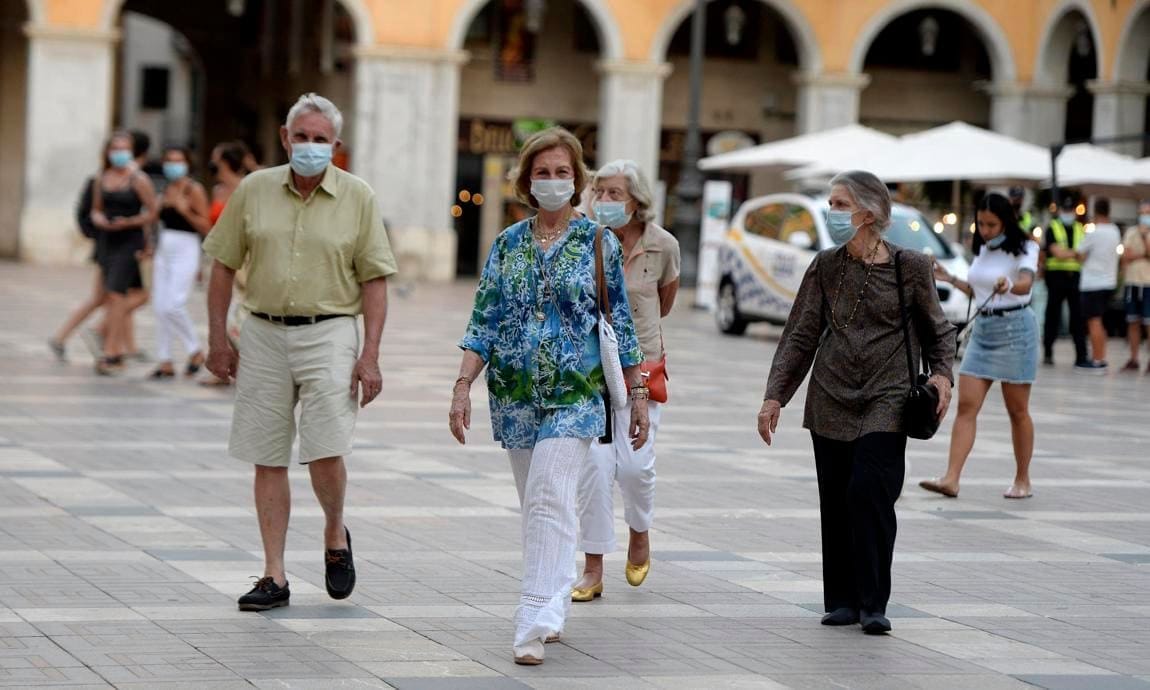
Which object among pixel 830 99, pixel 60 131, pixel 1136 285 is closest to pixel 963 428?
pixel 1136 285

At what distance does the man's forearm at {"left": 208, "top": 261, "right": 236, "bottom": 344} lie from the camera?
7.62 meters

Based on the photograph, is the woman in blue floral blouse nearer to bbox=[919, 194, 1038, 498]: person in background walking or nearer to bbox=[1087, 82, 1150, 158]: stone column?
bbox=[919, 194, 1038, 498]: person in background walking

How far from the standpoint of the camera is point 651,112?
38.7 m

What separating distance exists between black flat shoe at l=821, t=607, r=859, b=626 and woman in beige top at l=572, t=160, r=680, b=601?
866 mm

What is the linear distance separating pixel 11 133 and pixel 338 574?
33.3 metres

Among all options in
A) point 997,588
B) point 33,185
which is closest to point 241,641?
point 997,588

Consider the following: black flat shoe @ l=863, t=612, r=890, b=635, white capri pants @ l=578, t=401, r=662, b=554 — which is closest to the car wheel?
white capri pants @ l=578, t=401, r=662, b=554

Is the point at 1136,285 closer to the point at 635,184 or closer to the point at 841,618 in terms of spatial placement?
the point at 635,184

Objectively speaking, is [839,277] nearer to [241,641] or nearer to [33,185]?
[241,641]

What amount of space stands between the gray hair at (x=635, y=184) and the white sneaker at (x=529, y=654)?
229 centimetres

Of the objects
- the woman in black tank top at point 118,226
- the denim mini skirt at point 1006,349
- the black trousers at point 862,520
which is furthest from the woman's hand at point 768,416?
the woman in black tank top at point 118,226

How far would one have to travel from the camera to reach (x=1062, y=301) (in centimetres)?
2305

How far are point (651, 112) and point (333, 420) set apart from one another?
104ft

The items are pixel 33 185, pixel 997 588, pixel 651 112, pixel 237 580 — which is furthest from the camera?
pixel 651 112
